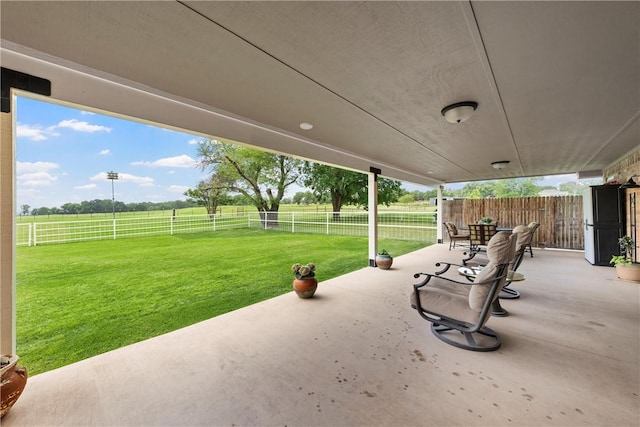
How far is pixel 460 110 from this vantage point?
101 inches

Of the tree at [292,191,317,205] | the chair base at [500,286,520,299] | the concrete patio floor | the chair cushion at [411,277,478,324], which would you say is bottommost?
the concrete patio floor

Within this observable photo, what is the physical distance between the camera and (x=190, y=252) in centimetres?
726

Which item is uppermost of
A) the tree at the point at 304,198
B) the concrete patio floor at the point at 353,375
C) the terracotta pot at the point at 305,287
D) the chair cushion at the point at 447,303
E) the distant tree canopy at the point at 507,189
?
the distant tree canopy at the point at 507,189

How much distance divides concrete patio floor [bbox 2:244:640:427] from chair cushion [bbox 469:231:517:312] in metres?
0.47

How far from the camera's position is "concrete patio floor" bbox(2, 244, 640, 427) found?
1.59 m

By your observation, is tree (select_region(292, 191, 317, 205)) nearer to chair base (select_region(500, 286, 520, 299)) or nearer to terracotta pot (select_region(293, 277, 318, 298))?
terracotta pot (select_region(293, 277, 318, 298))

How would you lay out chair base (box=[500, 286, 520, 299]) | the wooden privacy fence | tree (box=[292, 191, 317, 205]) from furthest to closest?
tree (box=[292, 191, 317, 205]), the wooden privacy fence, chair base (box=[500, 286, 520, 299])

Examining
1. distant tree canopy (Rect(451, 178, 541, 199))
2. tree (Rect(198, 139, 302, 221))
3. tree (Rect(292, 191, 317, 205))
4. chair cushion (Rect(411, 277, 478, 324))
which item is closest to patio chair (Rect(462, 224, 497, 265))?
chair cushion (Rect(411, 277, 478, 324))

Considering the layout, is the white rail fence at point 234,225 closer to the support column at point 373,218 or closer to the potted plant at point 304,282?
the support column at point 373,218

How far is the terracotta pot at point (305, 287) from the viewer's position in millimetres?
3639

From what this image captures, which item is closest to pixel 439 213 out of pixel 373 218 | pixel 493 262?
pixel 373 218

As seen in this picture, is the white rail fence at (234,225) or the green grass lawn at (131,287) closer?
the green grass lawn at (131,287)

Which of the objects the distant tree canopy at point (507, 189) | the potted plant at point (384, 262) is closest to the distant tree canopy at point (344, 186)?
the potted plant at point (384, 262)

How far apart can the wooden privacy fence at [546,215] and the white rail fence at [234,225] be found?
1.98m
